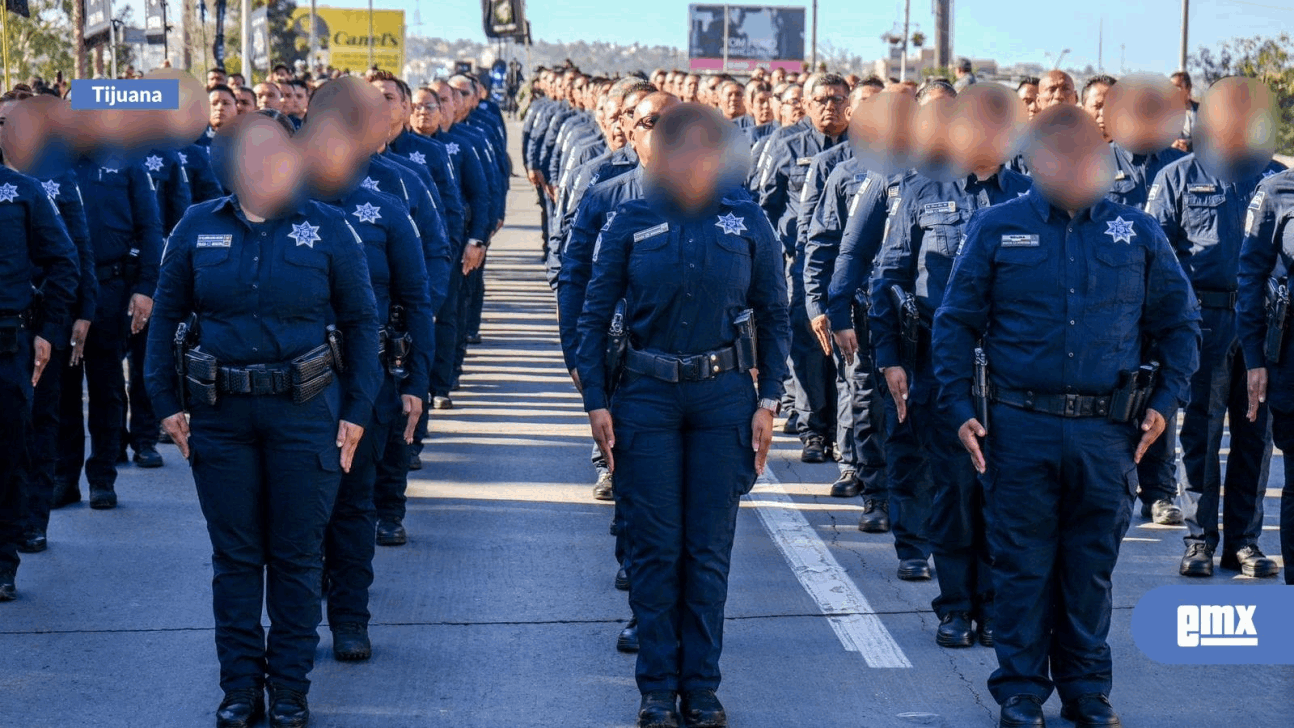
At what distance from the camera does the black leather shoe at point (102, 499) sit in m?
9.65

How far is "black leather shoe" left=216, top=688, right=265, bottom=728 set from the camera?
603cm

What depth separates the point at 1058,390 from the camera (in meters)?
5.95

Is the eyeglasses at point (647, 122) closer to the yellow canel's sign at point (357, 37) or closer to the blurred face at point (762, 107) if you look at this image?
the blurred face at point (762, 107)

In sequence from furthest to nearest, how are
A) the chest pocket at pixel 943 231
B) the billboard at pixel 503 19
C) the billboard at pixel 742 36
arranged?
1. the billboard at pixel 742 36
2. the billboard at pixel 503 19
3. the chest pocket at pixel 943 231

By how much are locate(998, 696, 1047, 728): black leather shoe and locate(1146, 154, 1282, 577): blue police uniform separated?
2.57m

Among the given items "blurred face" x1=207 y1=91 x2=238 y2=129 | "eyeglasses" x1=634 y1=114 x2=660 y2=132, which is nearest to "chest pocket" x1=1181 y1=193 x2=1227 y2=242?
"eyeglasses" x1=634 y1=114 x2=660 y2=132

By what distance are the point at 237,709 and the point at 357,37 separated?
71816mm

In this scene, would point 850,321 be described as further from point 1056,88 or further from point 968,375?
point 1056,88

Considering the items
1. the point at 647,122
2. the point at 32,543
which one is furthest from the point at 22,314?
the point at 647,122

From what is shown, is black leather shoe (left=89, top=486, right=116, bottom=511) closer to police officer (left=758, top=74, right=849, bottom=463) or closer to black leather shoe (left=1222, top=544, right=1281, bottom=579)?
police officer (left=758, top=74, right=849, bottom=463)

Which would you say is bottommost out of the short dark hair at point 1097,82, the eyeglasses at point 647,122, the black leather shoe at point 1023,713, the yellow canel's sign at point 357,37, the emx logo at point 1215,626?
the black leather shoe at point 1023,713

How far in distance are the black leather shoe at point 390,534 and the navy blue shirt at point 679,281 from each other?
9.66ft

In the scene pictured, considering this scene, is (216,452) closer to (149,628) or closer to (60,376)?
(149,628)

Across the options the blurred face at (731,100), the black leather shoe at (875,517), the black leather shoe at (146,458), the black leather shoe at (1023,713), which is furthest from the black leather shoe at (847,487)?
the blurred face at (731,100)
